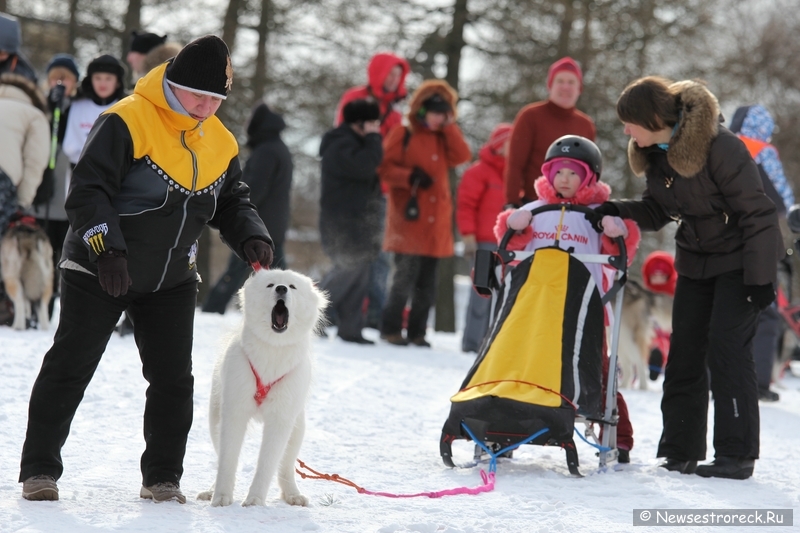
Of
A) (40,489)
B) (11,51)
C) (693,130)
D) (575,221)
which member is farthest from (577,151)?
(11,51)

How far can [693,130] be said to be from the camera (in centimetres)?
513

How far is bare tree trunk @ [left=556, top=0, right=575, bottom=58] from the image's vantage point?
16172 millimetres

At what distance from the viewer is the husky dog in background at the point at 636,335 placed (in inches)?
340

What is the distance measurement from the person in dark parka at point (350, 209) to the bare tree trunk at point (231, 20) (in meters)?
6.99

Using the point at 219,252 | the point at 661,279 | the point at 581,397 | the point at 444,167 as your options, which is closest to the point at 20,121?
the point at 444,167

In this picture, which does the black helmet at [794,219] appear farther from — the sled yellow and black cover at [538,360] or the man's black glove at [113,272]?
the man's black glove at [113,272]

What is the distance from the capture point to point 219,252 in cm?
2697

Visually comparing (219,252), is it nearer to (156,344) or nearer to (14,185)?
(14,185)

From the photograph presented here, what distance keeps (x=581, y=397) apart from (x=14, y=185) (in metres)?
5.30

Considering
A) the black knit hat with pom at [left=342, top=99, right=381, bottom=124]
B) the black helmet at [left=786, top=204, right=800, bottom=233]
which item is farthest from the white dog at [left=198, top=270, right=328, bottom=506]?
the black knit hat with pom at [left=342, top=99, right=381, bottom=124]

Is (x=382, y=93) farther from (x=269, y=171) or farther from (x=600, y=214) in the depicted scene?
(x=600, y=214)

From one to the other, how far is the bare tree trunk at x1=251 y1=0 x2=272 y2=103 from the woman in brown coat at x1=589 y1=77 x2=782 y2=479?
11.6 meters

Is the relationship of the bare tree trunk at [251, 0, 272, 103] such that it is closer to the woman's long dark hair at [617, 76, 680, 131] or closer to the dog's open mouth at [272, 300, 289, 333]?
the woman's long dark hair at [617, 76, 680, 131]

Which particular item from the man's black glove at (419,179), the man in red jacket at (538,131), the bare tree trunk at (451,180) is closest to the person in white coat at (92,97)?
the man's black glove at (419,179)
